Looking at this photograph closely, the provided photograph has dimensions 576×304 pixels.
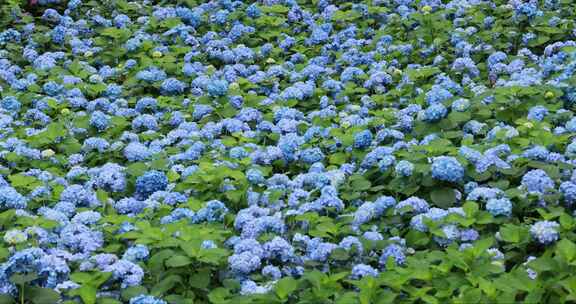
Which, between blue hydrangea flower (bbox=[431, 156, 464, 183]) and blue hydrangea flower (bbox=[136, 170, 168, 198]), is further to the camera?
blue hydrangea flower (bbox=[136, 170, 168, 198])

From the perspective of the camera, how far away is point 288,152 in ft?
14.9

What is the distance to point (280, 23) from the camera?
686cm

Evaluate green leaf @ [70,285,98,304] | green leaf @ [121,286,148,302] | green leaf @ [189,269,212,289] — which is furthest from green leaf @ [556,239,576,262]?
green leaf @ [70,285,98,304]

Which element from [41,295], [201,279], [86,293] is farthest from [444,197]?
[41,295]

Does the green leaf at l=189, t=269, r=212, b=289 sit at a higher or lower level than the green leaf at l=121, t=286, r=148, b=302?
lower

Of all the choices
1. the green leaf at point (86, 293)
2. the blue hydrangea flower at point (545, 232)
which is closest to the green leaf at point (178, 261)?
the green leaf at point (86, 293)

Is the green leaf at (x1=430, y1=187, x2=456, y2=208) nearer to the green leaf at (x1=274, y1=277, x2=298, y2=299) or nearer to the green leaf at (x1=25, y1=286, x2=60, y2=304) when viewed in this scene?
the green leaf at (x1=274, y1=277, x2=298, y2=299)

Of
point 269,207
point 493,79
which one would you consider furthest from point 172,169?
point 493,79

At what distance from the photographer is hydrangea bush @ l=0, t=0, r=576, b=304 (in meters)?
3.29

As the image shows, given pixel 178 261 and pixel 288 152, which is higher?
pixel 178 261

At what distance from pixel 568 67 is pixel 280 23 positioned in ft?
7.90

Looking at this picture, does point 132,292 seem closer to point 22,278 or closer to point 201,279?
point 201,279

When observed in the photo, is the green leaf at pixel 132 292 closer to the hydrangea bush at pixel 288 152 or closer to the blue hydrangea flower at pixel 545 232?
the hydrangea bush at pixel 288 152

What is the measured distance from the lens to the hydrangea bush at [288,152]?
3291 mm
